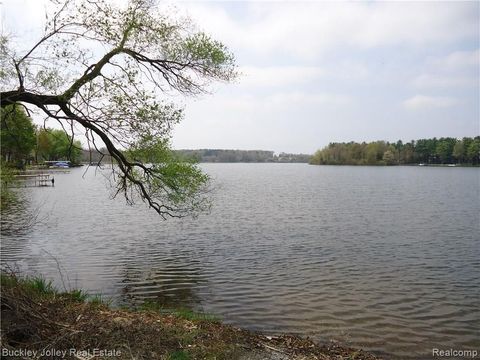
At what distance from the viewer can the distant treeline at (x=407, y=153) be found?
170000mm

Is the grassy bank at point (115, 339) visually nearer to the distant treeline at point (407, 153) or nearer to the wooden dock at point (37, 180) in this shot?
the wooden dock at point (37, 180)

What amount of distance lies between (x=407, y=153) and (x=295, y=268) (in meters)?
190

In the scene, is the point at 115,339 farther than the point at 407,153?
No

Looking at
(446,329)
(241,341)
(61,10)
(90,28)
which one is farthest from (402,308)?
(61,10)

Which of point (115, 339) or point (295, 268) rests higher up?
point (115, 339)

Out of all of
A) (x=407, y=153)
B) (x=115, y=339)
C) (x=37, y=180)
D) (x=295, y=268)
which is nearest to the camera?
(x=115, y=339)

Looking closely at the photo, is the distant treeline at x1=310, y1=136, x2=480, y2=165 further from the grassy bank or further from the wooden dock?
the grassy bank

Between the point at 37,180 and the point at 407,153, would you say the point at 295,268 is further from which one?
the point at 407,153

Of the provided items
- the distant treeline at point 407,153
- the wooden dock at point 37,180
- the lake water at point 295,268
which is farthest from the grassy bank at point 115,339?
the distant treeline at point 407,153

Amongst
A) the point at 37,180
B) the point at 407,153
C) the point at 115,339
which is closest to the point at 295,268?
the point at 115,339

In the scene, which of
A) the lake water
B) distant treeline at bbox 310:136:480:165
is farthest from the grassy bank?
distant treeline at bbox 310:136:480:165

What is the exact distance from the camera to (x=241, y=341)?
7926 millimetres

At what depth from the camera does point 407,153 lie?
7490 inches

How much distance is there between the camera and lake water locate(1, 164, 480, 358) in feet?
37.4
